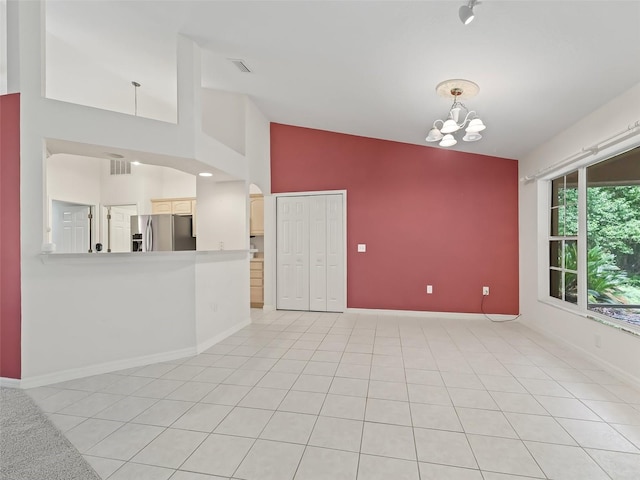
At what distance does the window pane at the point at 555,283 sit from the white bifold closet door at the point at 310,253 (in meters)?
2.87

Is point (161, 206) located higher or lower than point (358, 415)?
higher

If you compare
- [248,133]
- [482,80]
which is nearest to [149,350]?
[248,133]

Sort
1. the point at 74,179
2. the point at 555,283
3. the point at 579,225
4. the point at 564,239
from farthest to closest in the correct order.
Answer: the point at 74,179 < the point at 555,283 < the point at 564,239 < the point at 579,225

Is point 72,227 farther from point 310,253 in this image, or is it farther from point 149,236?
point 310,253

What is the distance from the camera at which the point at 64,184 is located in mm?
5723

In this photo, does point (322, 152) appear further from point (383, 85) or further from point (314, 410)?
point (314, 410)

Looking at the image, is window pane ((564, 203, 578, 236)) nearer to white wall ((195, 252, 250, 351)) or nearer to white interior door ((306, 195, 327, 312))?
white interior door ((306, 195, 327, 312))

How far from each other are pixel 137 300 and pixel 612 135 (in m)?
4.51

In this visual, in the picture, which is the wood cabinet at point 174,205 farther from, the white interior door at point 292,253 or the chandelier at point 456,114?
the chandelier at point 456,114

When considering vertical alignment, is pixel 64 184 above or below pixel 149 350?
above

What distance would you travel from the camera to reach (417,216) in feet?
16.3

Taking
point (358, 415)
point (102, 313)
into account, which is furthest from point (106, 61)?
point (358, 415)

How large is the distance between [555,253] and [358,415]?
133 inches

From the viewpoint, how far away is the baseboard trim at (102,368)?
264 centimetres
